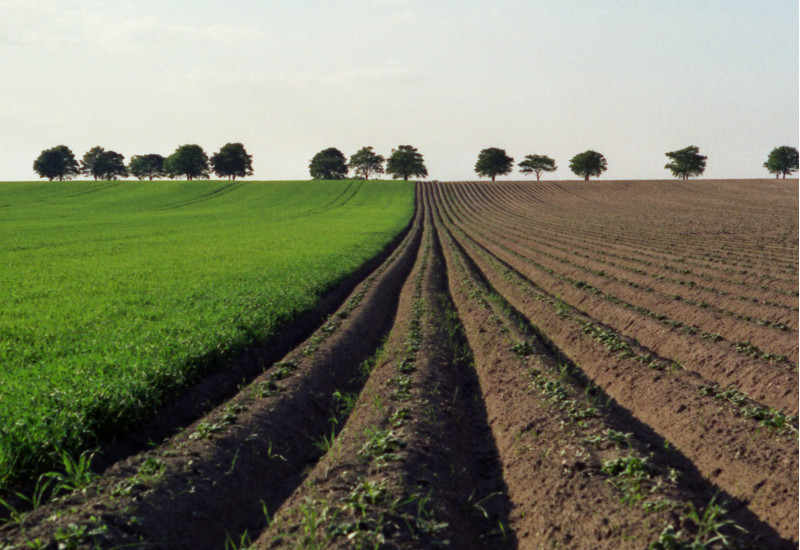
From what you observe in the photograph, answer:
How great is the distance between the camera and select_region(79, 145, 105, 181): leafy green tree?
456 feet

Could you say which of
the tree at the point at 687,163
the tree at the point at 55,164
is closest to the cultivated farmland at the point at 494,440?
the tree at the point at 687,163

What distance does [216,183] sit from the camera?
107 metres

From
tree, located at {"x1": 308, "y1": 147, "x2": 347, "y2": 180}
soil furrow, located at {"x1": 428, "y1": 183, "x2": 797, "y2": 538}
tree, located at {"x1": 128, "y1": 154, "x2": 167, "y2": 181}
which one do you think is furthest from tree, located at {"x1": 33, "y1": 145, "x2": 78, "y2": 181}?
soil furrow, located at {"x1": 428, "y1": 183, "x2": 797, "y2": 538}

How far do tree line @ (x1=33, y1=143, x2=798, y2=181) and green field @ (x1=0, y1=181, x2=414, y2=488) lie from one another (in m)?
84.9

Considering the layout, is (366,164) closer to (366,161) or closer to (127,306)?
(366,161)

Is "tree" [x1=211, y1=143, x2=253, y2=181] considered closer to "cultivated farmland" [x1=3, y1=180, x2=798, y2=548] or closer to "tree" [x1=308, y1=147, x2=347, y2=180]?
"tree" [x1=308, y1=147, x2=347, y2=180]

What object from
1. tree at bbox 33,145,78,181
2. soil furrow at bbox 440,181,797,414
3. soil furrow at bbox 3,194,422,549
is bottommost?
soil furrow at bbox 3,194,422,549

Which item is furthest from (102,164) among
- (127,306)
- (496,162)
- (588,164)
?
(127,306)

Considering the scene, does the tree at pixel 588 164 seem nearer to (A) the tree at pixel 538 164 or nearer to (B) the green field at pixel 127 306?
(A) the tree at pixel 538 164

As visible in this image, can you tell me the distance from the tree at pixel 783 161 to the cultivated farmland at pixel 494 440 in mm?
124167

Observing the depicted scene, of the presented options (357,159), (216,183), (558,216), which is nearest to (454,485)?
(558,216)

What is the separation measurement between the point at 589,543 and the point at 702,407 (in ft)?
13.2

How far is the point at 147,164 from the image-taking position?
480ft

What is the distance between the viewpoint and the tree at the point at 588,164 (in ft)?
407
